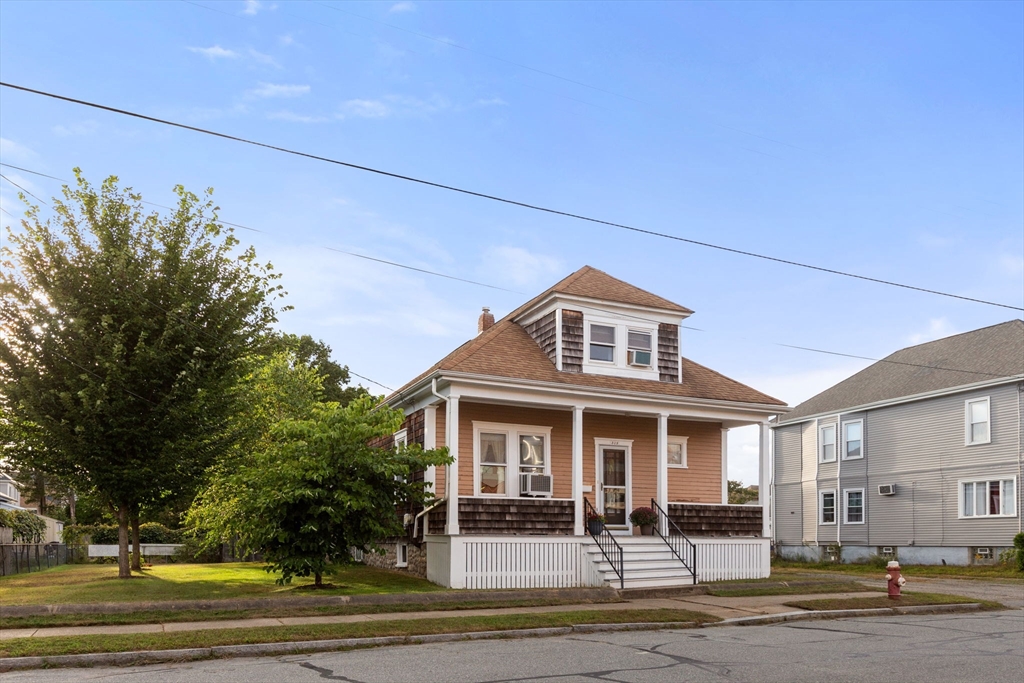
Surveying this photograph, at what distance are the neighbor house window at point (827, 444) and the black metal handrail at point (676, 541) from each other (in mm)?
18502

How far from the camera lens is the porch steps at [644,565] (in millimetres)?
18484

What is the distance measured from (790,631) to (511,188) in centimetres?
856

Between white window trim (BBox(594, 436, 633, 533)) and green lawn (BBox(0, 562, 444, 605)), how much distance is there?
194 inches

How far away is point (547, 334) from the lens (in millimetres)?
22078

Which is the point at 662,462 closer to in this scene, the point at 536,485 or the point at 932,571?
the point at 536,485

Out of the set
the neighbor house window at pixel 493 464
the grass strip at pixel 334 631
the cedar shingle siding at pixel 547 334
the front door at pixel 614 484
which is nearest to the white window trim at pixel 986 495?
the front door at pixel 614 484

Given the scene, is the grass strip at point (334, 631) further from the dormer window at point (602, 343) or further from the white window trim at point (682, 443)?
the white window trim at point (682, 443)

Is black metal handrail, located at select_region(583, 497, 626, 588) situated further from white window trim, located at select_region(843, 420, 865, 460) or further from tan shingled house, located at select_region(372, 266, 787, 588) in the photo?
white window trim, located at select_region(843, 420, 865, 460)

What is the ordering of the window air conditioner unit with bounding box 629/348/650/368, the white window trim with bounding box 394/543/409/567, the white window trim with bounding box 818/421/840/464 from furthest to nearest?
the white window trim with bounding box 818/421/840/464 → the white window trim with bounding box 394/543/409/567 → the window air conditioner unit with bounding box 629/348/650/368

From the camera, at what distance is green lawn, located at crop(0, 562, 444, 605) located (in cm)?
1499

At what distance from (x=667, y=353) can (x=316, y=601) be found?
11.4m

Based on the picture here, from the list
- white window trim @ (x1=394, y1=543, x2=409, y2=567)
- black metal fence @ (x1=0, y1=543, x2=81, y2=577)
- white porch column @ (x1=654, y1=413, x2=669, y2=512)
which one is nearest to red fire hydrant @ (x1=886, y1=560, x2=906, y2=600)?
white porch column @ (x1=654, y1=413, x2=669, y2=512)

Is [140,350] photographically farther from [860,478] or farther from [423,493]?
[860,478]

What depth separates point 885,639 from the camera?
480 inches
